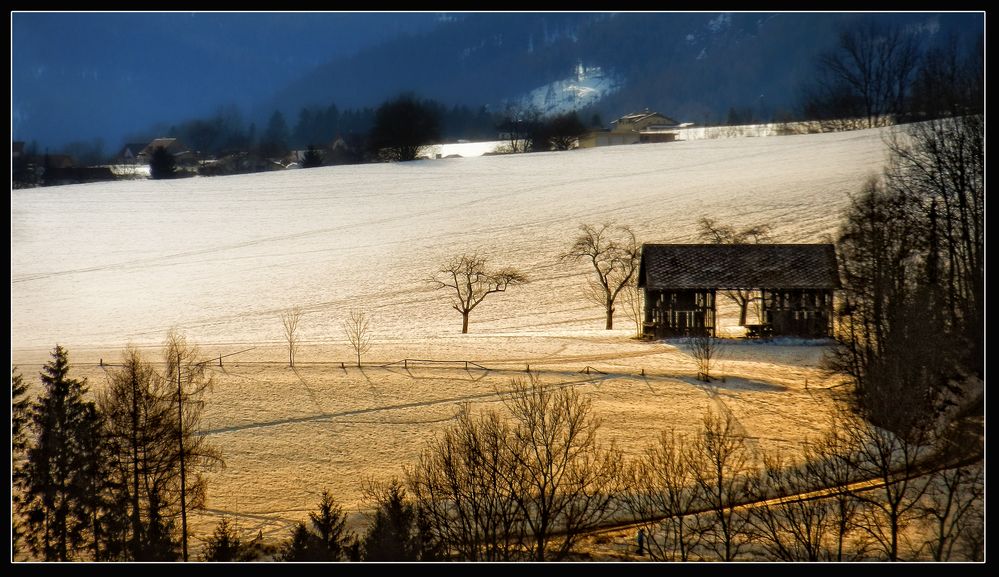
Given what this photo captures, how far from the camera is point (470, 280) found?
44.7 metres

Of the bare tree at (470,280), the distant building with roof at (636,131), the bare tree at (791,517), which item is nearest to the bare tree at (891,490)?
the bare tree at (791,517)

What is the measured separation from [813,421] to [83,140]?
216 feet

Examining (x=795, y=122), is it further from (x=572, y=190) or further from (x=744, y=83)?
(x=572, y=190)

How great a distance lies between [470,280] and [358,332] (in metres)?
10.4

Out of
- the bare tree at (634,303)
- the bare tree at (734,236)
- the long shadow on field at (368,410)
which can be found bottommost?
the long shadow on field at (368,410)

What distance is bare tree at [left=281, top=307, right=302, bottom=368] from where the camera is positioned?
106ft

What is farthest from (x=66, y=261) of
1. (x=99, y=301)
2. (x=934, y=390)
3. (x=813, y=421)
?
(x=934, y=390)

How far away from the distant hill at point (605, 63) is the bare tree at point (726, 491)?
3669 cm

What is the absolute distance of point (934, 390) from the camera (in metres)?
23.4

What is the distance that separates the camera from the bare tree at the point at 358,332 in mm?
33250

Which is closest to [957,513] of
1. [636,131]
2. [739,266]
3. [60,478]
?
[60,478]

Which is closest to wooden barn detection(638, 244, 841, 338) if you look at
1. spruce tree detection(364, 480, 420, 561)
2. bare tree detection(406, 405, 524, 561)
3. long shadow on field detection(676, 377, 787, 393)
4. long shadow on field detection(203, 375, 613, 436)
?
long shadow on field detection(676, 377, 787, 393)

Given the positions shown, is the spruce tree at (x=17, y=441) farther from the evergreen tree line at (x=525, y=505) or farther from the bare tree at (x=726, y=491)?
the bare tree at (x=726, y=491)

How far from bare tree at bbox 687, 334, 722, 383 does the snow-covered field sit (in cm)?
52
